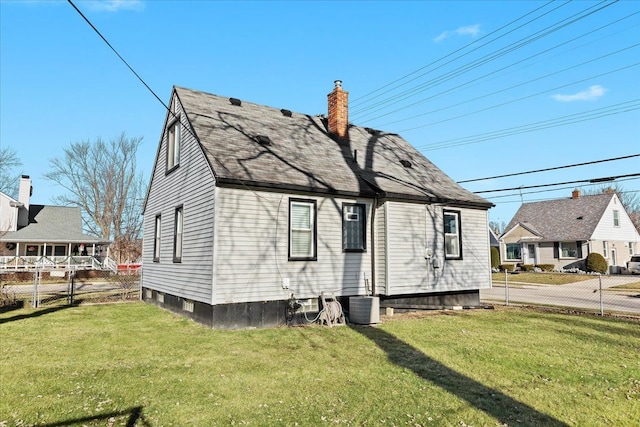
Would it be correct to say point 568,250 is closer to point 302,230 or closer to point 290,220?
point 302,230

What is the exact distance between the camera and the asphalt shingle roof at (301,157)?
431 inches

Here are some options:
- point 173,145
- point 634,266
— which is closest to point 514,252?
point 634,266

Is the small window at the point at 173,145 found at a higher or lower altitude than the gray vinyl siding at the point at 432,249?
higher

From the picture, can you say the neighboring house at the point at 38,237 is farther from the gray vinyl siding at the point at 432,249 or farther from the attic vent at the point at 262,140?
the gray vinyl siding at the point at 432,249

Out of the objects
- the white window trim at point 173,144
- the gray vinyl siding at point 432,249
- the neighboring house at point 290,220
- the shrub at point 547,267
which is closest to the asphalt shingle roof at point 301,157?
the neighboring house at point 290,220

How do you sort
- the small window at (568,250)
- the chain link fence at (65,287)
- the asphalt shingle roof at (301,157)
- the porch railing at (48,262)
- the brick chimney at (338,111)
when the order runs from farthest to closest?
1. the small window at (568,250)
2. the porch railing at (48,262)
3. the chain link fence at (65,287)
4. the brick chimney at (338,111)
5. the asphalt shingle roof at (301,157)

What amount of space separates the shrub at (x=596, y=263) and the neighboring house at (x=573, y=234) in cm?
126

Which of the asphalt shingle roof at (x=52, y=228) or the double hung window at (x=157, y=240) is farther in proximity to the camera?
the asphalt shingle roof at (x=52, y=228)

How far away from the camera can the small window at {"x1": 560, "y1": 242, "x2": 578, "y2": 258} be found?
121 feet

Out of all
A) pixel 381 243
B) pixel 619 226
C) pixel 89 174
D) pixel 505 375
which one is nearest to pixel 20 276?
pixel 89 174

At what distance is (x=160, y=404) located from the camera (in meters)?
5.04

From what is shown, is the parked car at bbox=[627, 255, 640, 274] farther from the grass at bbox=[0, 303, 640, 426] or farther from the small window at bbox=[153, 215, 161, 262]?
the small window at bbox=[153, 215, 161, 262]

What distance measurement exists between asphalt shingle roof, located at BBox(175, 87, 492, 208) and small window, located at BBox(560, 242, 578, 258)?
27905 millimetres

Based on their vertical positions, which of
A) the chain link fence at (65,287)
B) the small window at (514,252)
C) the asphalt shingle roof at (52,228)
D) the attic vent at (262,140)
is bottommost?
Result: the chain link fence at (65,287)
